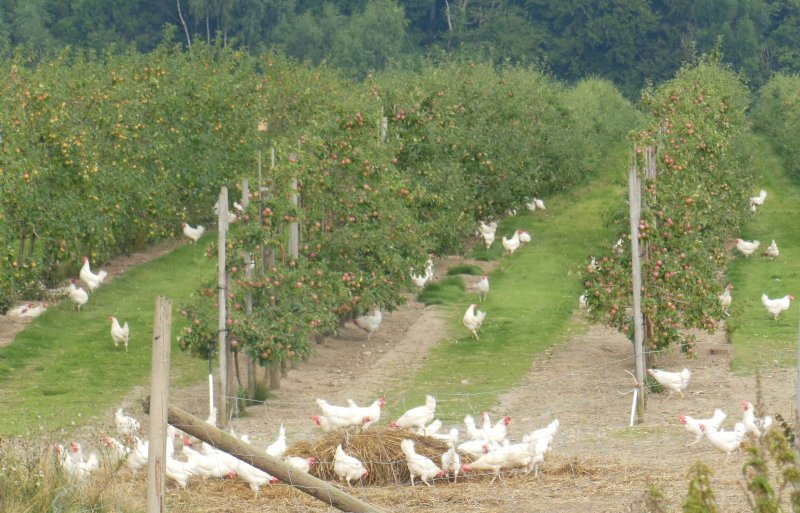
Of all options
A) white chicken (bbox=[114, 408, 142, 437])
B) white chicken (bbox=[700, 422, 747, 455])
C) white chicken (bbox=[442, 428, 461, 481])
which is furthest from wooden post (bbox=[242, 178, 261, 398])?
white chicken (bbox=[700, 422, 747, 455])

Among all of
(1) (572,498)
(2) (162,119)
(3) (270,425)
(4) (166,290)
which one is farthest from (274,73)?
(1) (572,498)

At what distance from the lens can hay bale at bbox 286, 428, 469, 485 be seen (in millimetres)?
13992

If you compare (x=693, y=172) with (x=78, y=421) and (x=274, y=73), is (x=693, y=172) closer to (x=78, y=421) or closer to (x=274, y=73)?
(x=78, y=421)

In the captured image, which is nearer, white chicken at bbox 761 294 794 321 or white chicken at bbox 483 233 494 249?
white chicken at bbox 761 294 794 321

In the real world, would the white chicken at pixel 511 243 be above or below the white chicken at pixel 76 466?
below

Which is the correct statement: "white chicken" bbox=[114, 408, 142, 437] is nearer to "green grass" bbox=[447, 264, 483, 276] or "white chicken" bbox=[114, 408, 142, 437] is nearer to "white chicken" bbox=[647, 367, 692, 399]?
"white chicken" bbox=[647, 367, 692, 399]

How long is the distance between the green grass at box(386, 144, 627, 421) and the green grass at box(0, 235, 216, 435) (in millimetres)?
4008

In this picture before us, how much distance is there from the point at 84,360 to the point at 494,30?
71.6m

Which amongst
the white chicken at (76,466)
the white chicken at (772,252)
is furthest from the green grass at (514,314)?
the white chicken at (76,466)

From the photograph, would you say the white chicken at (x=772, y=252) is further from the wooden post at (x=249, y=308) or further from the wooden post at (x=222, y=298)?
the wooden post at (x=222, y=298)

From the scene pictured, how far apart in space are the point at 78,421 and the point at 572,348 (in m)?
9.43

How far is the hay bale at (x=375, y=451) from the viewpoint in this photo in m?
14.0

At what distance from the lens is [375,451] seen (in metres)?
14.1

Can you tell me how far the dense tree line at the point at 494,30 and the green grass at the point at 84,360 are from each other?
54.1 m
